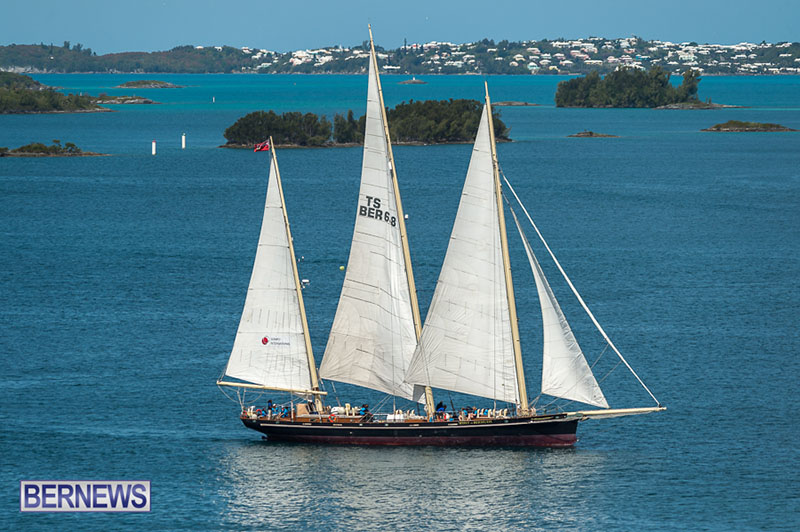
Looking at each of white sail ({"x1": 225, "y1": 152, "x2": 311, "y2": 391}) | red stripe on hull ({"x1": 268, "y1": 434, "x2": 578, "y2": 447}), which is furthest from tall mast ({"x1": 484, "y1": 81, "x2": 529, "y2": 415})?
white sail ({"x1": 225, "y1": 152, "x2": 311, "y2": 391})

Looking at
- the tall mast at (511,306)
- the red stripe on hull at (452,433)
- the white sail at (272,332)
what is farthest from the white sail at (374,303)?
the tall mast at (511,306)

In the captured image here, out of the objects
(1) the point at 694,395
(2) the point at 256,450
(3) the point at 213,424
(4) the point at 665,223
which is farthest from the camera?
(4) the point at 665,223

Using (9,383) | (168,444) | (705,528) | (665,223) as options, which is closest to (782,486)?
(705,528)

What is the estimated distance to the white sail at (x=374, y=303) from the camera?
6438 cm

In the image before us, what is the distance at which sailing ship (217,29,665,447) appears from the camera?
64062mm

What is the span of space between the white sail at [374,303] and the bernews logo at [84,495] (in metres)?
11.6

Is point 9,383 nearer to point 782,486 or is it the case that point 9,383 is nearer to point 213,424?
point 213,424

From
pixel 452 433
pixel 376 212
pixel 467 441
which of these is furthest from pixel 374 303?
pixel 467 441

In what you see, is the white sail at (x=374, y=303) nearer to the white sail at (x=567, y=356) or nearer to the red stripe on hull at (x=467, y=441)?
the red stripe on hull at (x=467, y=441)

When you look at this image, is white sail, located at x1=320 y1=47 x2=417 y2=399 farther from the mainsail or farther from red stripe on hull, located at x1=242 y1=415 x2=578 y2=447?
red stripe on hull, located at x1=242 y1=415 x2=578 y2=447

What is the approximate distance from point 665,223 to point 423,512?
101 metres

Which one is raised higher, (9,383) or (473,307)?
(473,307)

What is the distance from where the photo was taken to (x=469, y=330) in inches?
2586

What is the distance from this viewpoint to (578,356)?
212 ft
